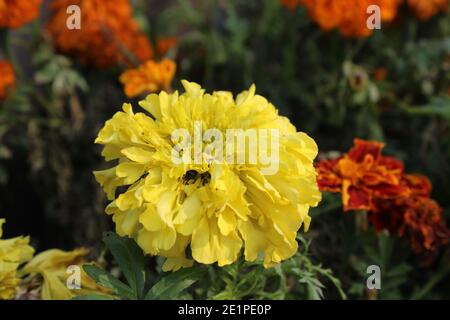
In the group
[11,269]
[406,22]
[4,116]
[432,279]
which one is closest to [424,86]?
[406,22]

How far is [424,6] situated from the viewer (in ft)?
6.02

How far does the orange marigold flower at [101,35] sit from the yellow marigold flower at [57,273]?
688 millimetres

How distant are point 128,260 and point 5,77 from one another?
923mm

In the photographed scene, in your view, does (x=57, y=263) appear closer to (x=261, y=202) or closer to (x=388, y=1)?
(x=261, y=202)

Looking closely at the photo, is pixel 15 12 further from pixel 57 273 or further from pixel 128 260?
pixel 128 260

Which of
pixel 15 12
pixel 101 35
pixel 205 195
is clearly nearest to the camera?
pixel 205 195

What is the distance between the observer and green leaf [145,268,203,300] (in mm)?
916

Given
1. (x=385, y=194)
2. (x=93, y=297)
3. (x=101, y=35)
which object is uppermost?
(x=101, y=35)

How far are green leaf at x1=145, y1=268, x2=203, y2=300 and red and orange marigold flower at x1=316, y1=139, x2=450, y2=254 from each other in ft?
1.03

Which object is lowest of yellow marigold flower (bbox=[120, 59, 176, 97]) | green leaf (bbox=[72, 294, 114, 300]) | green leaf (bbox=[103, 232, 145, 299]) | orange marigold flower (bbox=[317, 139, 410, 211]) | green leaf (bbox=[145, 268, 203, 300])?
green leaf (bbox=[72, 294, 114, 300])

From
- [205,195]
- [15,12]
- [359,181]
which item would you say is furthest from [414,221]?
[15,12]

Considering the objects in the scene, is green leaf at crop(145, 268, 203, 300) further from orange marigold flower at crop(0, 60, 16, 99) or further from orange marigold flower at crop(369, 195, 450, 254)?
orange marigold flower at crop(0, 60, 16, 99)

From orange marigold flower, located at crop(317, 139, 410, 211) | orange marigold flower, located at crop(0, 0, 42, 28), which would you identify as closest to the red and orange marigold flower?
orange marigold flower, located at crop(317, 139, 410, 211)

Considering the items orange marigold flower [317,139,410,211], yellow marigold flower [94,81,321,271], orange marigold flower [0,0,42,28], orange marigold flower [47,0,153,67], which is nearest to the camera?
yellow marigold flower [94,81,321,271]
